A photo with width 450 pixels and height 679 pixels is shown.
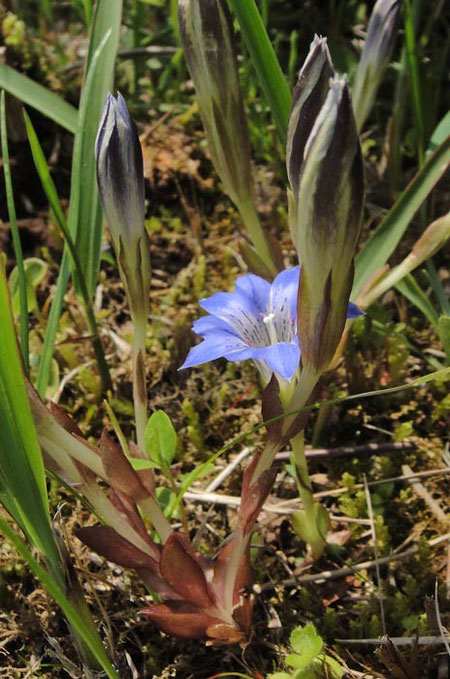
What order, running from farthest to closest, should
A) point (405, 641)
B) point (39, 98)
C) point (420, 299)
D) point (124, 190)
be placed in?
point (39, 98) < point (420, 299) < point (405, 641) < point (124, 190)

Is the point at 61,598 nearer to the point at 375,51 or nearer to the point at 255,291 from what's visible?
the point at 255,291

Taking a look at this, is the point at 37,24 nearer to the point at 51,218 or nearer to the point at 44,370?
the point at 51,218

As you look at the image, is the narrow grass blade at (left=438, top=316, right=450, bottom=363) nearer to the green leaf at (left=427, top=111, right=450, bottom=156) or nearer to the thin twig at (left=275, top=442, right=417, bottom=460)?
the thin twig at (left=275, top=442, right=417, bottom=460)

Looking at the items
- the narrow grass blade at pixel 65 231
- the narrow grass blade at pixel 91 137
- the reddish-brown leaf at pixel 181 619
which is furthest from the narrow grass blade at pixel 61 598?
the narrow grass blade at pixel 91 137

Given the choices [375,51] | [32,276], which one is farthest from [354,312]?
[32,276]

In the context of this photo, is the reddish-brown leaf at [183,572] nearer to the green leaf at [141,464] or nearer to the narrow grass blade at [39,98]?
the green leaf at [141,464]

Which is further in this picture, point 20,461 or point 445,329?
point 445,329
